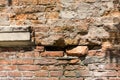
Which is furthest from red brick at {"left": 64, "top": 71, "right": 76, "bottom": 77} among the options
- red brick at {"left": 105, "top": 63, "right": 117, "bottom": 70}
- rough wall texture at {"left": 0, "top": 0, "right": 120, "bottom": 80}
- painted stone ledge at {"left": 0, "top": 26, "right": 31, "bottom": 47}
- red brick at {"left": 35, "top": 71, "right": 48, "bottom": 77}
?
painted stone ledge at {"left": 0, "top": 26, "right": 31, "bottom": 47}

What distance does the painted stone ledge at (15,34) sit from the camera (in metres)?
3.85

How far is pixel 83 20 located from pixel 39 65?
68 centimetres

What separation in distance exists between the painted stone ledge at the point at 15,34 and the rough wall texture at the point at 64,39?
11 millimetres

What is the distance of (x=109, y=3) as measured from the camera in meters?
3.84

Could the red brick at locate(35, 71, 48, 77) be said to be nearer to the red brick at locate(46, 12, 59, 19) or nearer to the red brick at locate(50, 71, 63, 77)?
the red brick at locate(50, 71, 63, 77)

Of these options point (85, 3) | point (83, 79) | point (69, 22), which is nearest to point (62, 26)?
point (69, 22)

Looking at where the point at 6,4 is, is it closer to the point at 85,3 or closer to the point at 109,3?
the point at 85,3

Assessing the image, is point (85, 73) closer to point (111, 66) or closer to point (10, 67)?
point (111, 66)

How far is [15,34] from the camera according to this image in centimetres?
386

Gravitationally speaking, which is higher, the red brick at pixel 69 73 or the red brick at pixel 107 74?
the red brick at pixel 107 74

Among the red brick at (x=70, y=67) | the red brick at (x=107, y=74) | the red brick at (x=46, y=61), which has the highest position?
the red brick at (x=46, y=61)

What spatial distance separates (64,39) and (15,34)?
1.73ft

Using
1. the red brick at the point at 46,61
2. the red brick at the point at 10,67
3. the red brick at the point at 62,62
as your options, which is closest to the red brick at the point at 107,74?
the red brick at the point at 62,62

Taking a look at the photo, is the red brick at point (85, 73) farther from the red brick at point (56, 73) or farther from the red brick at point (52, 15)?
the red brick at point (52, 15)
